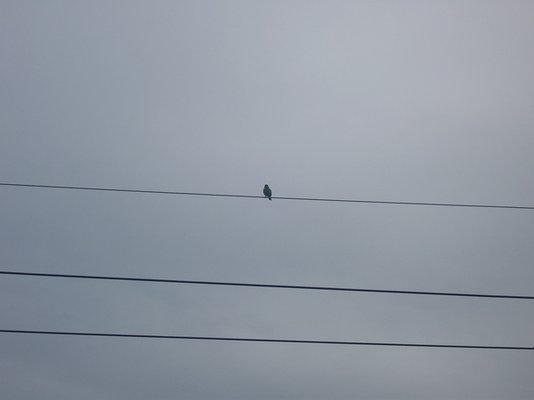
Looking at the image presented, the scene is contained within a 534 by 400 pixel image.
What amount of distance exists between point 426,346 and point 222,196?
17.0 feet

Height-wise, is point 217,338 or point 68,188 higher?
point 68,188

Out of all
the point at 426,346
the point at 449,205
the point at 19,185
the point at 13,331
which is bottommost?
the point at 13,331

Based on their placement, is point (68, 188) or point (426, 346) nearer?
point (426, 346)

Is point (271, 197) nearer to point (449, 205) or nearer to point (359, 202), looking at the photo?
point (359, 202)

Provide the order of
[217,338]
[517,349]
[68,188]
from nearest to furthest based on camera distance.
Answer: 1. [217,338]
2. [517,349]
3. [68,188]

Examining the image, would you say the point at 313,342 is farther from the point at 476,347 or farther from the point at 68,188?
the point at 68,188

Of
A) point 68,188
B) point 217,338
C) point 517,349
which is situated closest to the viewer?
point 217,338

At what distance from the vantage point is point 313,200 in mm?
15672

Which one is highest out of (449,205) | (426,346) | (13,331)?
(449,205)

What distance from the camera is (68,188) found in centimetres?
1628

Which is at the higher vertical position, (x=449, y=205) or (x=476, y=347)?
(x=449, y=205)

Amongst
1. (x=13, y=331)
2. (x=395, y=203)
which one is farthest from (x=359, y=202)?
(x=13, y=331)

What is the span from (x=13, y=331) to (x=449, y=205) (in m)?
9.12

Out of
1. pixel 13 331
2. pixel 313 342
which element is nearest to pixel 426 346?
pixel 313 342
